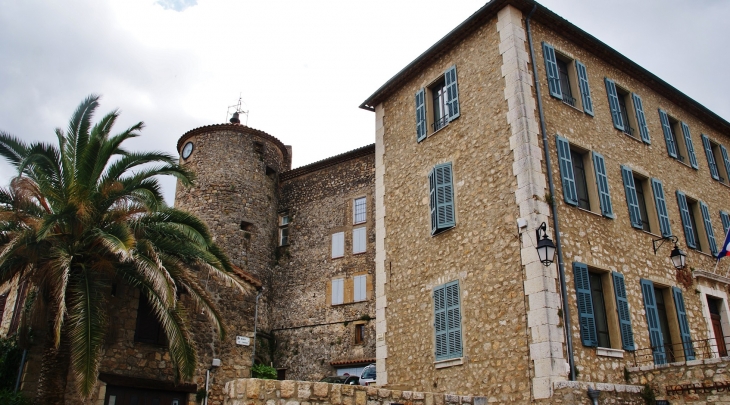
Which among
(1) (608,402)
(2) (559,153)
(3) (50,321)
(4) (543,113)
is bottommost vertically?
(1) (608,402)

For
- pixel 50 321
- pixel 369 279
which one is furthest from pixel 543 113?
pixel 369 279

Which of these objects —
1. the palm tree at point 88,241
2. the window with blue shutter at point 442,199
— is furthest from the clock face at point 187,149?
the window with blue shutter at point 442,199

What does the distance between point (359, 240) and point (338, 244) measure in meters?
1.12

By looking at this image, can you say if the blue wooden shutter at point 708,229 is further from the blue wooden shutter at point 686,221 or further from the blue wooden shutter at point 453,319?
the blue wooden shutter at point 453,319

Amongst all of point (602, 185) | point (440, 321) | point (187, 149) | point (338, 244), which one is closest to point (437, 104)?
point (602, 185)

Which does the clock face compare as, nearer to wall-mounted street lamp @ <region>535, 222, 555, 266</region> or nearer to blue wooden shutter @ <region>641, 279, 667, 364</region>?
wall-mounted street lamp @ <region>535, 222, 555, 266</region>

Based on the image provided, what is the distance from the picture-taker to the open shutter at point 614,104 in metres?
14.8

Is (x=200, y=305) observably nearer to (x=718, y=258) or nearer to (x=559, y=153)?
(x=559, y=153)

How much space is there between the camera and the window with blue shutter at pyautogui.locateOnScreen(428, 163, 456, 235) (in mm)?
13781

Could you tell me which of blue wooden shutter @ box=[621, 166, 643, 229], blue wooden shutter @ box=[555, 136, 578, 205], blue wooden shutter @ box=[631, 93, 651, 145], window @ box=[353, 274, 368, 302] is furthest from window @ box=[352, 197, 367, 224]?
blue wooden shutter @ box=[555, 136, 578, 205]

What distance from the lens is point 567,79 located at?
14.5 meters

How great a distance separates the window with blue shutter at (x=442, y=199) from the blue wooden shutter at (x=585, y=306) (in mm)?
3009

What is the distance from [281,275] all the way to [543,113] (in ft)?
61.0

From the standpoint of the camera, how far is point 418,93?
52.6ft
